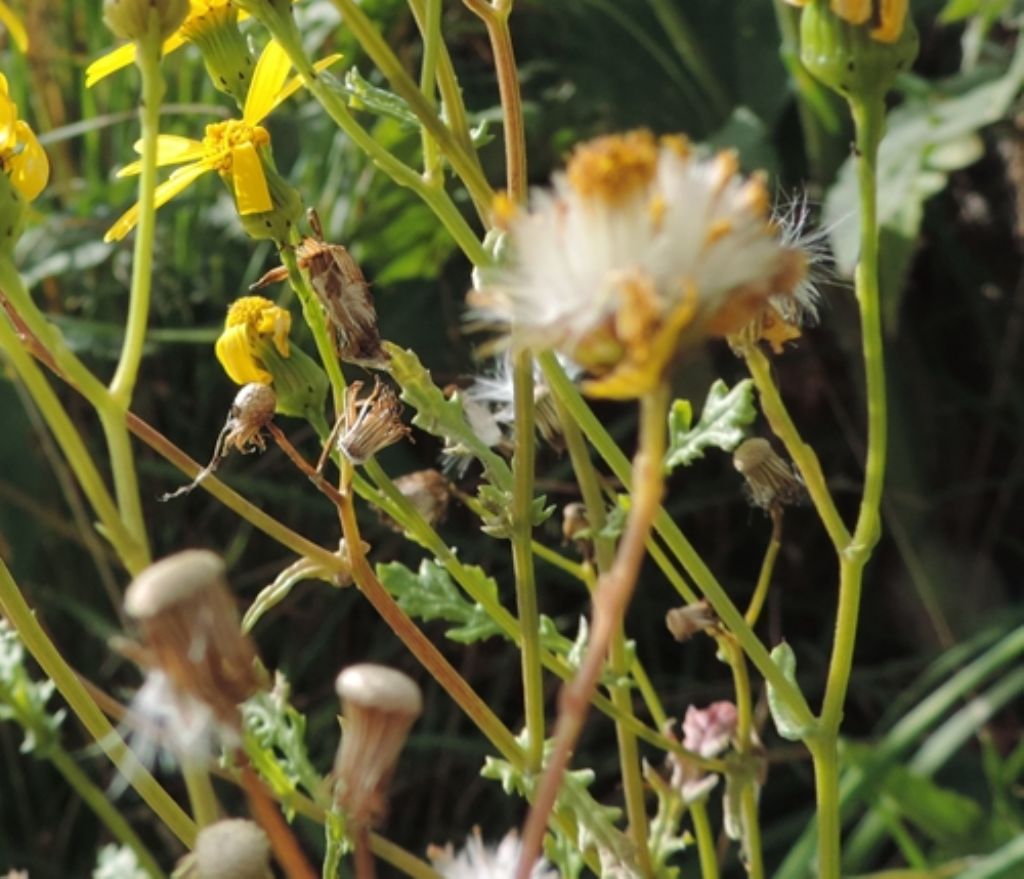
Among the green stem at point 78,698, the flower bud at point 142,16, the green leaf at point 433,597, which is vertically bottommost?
the green leaf at point 433,597

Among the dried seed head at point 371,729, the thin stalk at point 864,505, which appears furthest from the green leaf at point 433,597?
the dried seed head at point 371,729

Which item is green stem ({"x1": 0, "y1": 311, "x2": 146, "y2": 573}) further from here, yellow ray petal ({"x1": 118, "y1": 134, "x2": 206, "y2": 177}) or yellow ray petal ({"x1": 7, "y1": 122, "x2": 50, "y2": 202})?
yellow ray petal ({"x1": 118, "y1": 134, "x2": 206, "y2": 177})

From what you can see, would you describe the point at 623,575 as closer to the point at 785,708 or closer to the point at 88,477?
the point at 88,477

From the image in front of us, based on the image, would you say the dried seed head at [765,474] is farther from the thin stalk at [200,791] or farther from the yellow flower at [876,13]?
the thin stalk at [200,791]

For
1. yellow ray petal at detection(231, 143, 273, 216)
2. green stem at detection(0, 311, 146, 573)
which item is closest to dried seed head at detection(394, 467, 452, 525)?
yellow ray petal at detection(231, 143, 273, 216)

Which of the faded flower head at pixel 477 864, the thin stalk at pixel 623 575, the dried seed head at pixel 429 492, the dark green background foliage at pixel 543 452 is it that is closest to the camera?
the thin stalk at pixel 623 575

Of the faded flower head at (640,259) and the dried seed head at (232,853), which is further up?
the faded flower head at (640,259)

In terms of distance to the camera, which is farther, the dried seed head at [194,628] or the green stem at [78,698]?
the green stem at [78,698]
